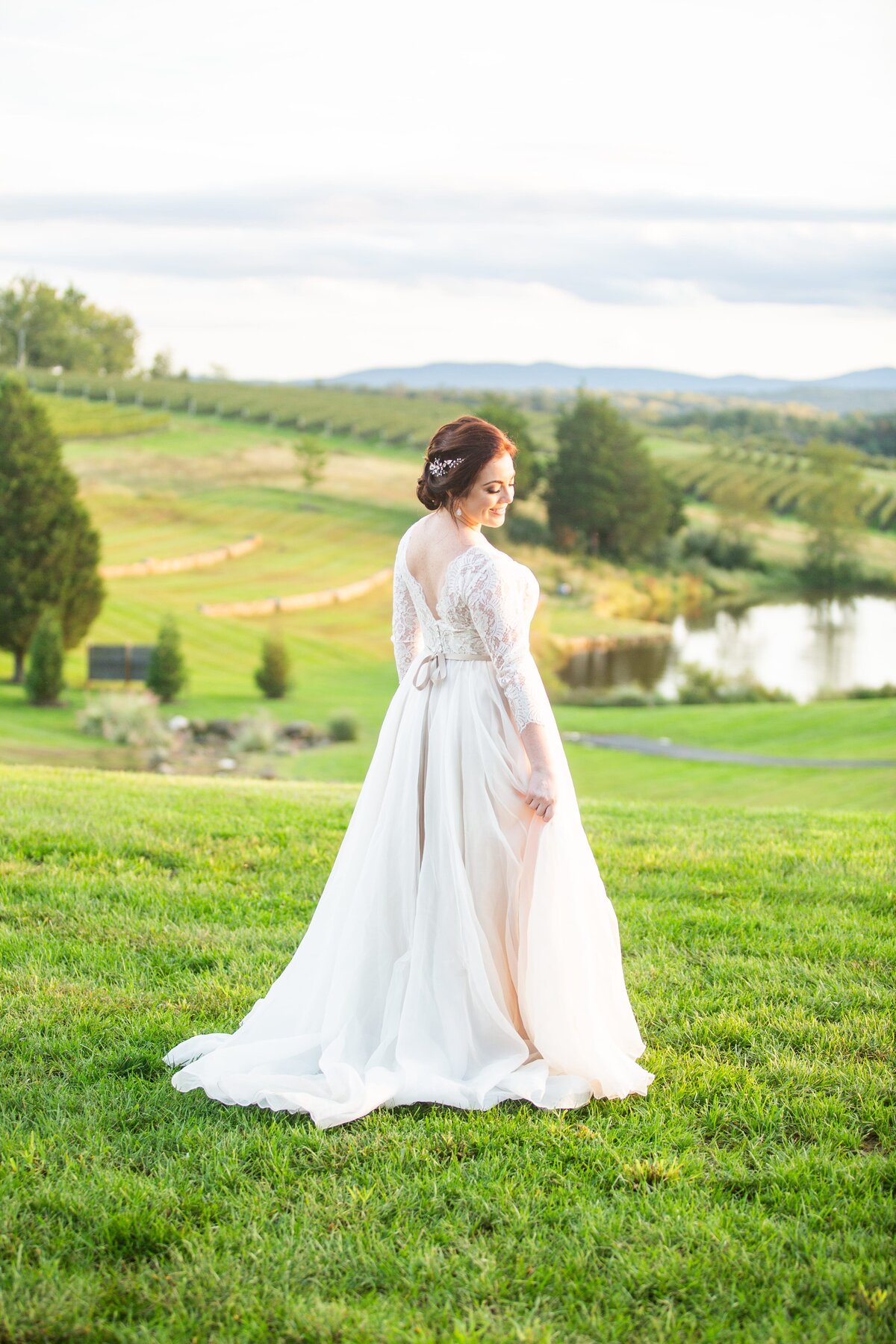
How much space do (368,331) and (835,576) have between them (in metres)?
36.3

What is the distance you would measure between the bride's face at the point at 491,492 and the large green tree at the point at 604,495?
58.7 m

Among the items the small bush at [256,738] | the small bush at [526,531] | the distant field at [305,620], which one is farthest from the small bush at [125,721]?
the small bush at [526,531]

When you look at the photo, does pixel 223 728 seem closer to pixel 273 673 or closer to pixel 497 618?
pixel 273 673

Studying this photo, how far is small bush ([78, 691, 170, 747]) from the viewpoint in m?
25.4

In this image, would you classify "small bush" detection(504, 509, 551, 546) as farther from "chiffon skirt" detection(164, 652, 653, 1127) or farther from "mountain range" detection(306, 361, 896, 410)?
"chiffon skirt" detection(164, 652, 653, 1127)

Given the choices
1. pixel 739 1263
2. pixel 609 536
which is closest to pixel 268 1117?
pixel 739 1263

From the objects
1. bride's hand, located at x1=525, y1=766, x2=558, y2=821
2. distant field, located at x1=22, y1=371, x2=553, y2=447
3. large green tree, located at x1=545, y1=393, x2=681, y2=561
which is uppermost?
distant field, located at x1=22, y1=371, x2=553, y2=447

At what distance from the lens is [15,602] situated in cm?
3111

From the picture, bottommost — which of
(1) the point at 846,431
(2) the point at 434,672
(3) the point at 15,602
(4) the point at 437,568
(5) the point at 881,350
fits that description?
(3) the point at 15,602

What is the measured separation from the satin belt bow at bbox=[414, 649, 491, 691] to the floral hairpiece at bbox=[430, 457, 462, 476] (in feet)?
2.16

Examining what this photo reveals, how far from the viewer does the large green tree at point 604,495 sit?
206 ft

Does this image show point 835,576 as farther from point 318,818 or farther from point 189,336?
point 318,818

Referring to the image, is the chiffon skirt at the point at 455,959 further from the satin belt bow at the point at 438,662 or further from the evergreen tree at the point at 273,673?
the evergreen tree at the point at 273,673

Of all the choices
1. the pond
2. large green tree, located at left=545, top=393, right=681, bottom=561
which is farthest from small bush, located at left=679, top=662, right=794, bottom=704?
large green tree, located at left=545, top=393, right=681, bottom=561
